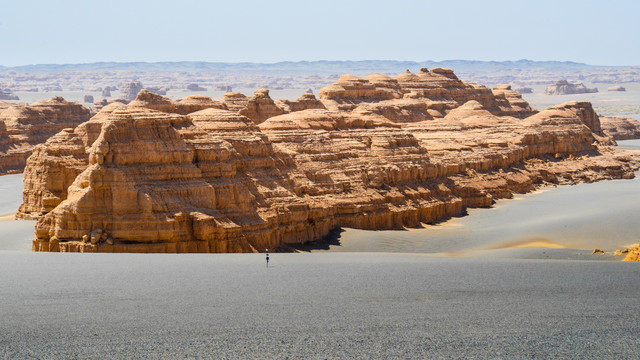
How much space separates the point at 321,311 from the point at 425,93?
66.0 meters

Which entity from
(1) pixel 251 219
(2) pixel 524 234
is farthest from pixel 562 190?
(1) pixel 251 219

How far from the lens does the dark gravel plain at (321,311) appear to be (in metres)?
11.1

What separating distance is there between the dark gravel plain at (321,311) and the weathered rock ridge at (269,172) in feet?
22.9

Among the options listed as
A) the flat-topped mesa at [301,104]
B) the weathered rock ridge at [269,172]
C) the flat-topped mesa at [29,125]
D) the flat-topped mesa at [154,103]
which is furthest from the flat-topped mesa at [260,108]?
the flat-topped mesa at [29,125]

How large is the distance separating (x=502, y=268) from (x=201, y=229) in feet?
36.0

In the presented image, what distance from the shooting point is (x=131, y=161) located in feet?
84.9

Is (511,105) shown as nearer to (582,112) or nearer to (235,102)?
(582,112)

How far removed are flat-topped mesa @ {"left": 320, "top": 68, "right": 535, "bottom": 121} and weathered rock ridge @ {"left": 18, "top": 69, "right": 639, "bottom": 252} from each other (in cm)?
1002

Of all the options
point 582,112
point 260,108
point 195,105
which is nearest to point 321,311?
point 195,105

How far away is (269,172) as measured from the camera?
31.9 meters

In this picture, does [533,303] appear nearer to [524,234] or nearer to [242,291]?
[242,291]

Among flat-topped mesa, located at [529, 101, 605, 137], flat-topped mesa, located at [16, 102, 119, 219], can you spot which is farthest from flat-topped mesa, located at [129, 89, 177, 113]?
flat-topped mesa, located at [529, 101, 605, 137]

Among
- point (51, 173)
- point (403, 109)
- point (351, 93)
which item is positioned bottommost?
point (51, 173)

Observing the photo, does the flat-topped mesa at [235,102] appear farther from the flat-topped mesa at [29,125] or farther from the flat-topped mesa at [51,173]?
the flat-topped mesa at [51,173]
